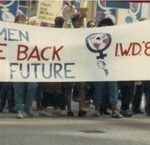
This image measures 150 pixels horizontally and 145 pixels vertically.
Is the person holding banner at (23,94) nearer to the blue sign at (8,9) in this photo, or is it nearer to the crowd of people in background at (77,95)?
the crowd of people in background at (77,95)

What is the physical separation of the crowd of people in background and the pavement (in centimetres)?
27

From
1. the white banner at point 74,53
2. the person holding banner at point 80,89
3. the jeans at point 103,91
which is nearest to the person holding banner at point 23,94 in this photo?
the white banner at point 74,53

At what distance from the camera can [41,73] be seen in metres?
12.9

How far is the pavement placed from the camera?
10.3 m

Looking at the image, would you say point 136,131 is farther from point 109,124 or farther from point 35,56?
point 35,56

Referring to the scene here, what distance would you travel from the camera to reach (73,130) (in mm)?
11555

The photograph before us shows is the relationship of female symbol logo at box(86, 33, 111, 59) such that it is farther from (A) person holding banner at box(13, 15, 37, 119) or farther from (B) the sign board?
(B) the sign board

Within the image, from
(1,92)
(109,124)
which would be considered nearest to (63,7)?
(1,92)

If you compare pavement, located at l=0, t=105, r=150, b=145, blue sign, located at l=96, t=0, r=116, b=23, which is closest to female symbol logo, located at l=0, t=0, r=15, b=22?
blue sign, located at l=96, t=0, r=116, b=23

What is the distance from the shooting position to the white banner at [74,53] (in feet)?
42.3

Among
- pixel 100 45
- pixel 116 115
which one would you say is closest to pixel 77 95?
pixel 116 115

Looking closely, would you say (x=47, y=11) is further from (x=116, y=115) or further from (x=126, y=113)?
(x=116, y=115)

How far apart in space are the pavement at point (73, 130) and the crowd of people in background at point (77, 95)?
267mm

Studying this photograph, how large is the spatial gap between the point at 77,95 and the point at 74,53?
121 centimetres
